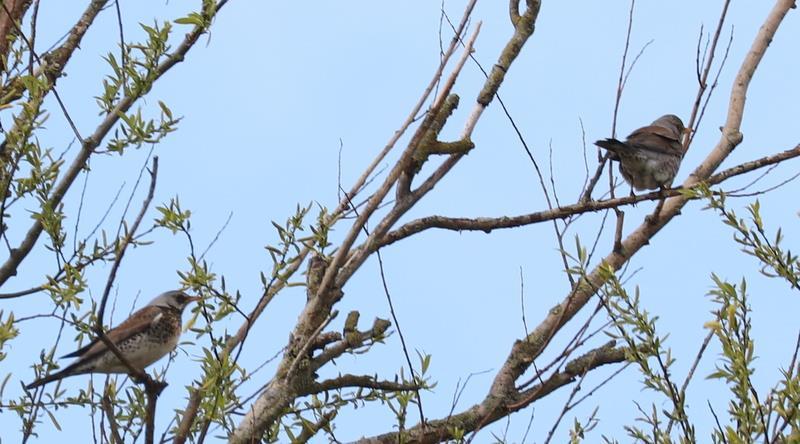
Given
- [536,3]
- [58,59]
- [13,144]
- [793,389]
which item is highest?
[58,59]

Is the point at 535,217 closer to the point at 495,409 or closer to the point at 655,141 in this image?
the point at 495,409

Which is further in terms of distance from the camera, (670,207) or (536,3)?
(670,207)

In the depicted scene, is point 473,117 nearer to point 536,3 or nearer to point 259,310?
point 536,3

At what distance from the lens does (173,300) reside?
735 centimetres

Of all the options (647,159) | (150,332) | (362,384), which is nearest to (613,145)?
(647,159)

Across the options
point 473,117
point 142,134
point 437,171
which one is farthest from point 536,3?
point 142,134

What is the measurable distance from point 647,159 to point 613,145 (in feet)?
1.76

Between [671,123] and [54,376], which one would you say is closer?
[54,376]

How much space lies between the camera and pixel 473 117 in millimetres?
5184

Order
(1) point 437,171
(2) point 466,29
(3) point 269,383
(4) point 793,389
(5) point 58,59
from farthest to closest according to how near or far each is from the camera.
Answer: (5) point 58,59 < (2) point 466,29 < (1) point 437,171 < (3) point 269,383 < (4) point 793,389

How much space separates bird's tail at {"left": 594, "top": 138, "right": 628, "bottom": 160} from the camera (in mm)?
7879

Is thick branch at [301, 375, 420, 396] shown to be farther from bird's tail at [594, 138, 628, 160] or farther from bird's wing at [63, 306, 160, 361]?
bird's tail at [594, 138, 628, 160]

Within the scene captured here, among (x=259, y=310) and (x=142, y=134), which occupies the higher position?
(x=142, y=134)

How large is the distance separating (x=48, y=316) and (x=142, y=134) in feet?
3.37
